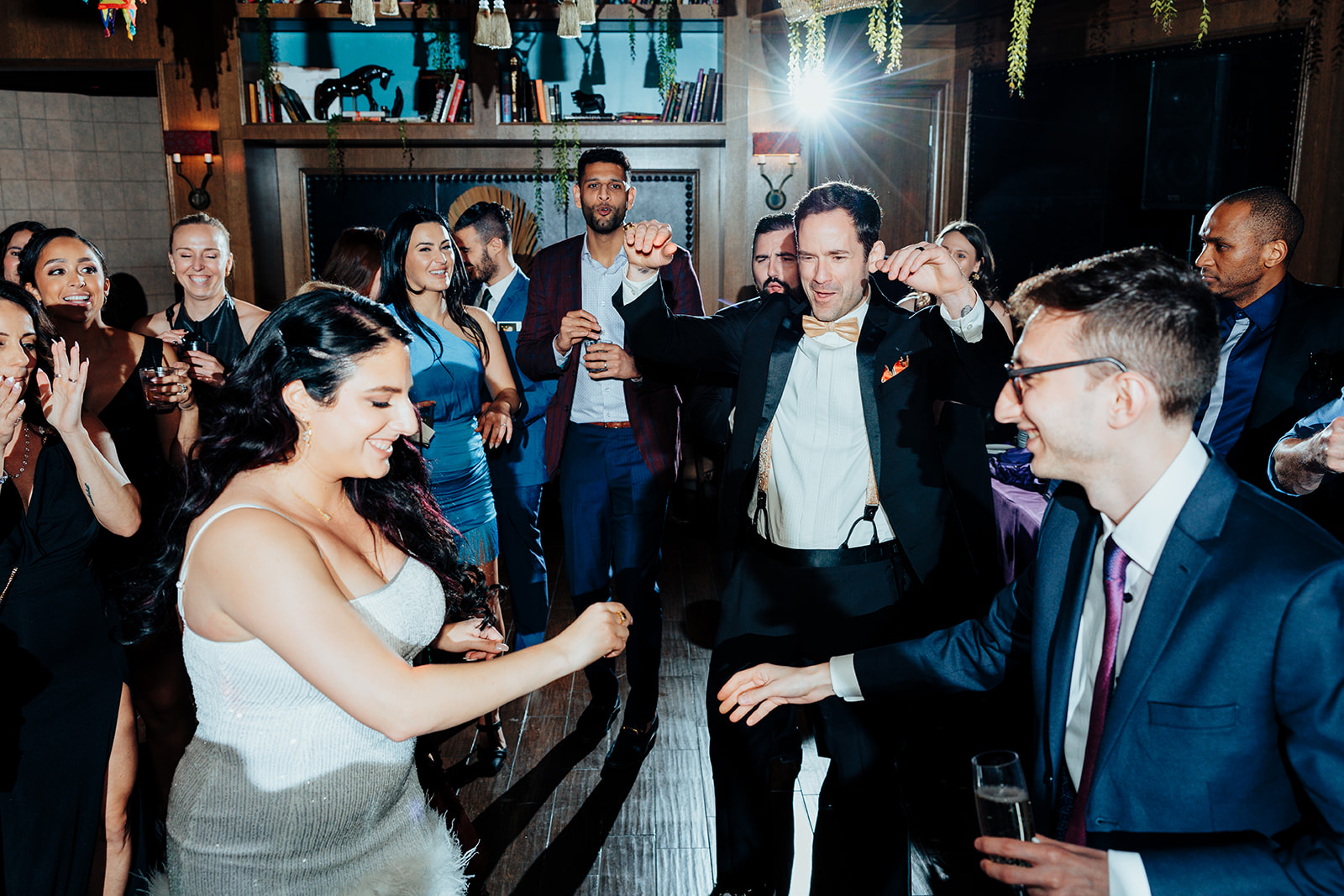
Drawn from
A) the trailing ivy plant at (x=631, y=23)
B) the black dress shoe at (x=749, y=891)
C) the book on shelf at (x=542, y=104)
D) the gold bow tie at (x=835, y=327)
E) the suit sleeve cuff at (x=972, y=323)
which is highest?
the trailing ivy plant at (x=631, y=23)

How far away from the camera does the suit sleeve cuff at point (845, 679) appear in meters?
1.84

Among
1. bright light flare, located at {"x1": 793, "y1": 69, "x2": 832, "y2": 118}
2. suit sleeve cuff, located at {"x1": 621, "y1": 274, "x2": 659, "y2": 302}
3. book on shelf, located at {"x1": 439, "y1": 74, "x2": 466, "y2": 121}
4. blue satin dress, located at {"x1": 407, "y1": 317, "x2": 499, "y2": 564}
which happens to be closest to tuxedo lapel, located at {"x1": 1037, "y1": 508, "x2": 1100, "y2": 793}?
suit sleeve cuff, located at {"x1": 621, "y1": 274, "x2": 659, "y2": 302}

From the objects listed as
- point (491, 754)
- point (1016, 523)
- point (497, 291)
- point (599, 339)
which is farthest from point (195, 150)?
point (1016, 523)

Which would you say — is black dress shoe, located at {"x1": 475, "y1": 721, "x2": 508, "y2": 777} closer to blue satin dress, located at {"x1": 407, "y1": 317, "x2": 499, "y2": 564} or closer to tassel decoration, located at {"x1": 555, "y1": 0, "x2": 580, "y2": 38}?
blue satin dress, located at {"x1": 407, "y1": 317, "x2": 499, "y2": 564}

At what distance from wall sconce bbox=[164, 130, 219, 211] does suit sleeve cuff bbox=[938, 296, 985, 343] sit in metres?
6.14

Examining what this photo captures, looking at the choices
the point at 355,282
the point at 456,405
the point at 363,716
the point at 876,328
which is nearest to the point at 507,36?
the point at 355,282

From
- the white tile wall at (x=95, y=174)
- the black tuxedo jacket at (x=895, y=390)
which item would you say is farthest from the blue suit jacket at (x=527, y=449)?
the white tile wall at (x=95, y=174)

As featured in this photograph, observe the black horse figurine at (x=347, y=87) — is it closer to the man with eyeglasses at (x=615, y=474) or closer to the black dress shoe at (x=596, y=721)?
the man with eyeglasses at (x=615, y=474)

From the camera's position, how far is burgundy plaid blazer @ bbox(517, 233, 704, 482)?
10.8ft

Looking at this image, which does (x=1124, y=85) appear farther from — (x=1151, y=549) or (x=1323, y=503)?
(x=1151, y=549)

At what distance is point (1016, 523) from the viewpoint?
131 inches

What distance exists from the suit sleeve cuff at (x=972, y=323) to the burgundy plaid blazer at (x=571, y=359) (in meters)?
1.14

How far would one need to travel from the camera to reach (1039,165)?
A: 6.23 m

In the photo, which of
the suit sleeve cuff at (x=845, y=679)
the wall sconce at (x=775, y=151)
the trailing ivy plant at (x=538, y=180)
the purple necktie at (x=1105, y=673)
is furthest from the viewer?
the trailing ivy plant at (x=538, y=180)
